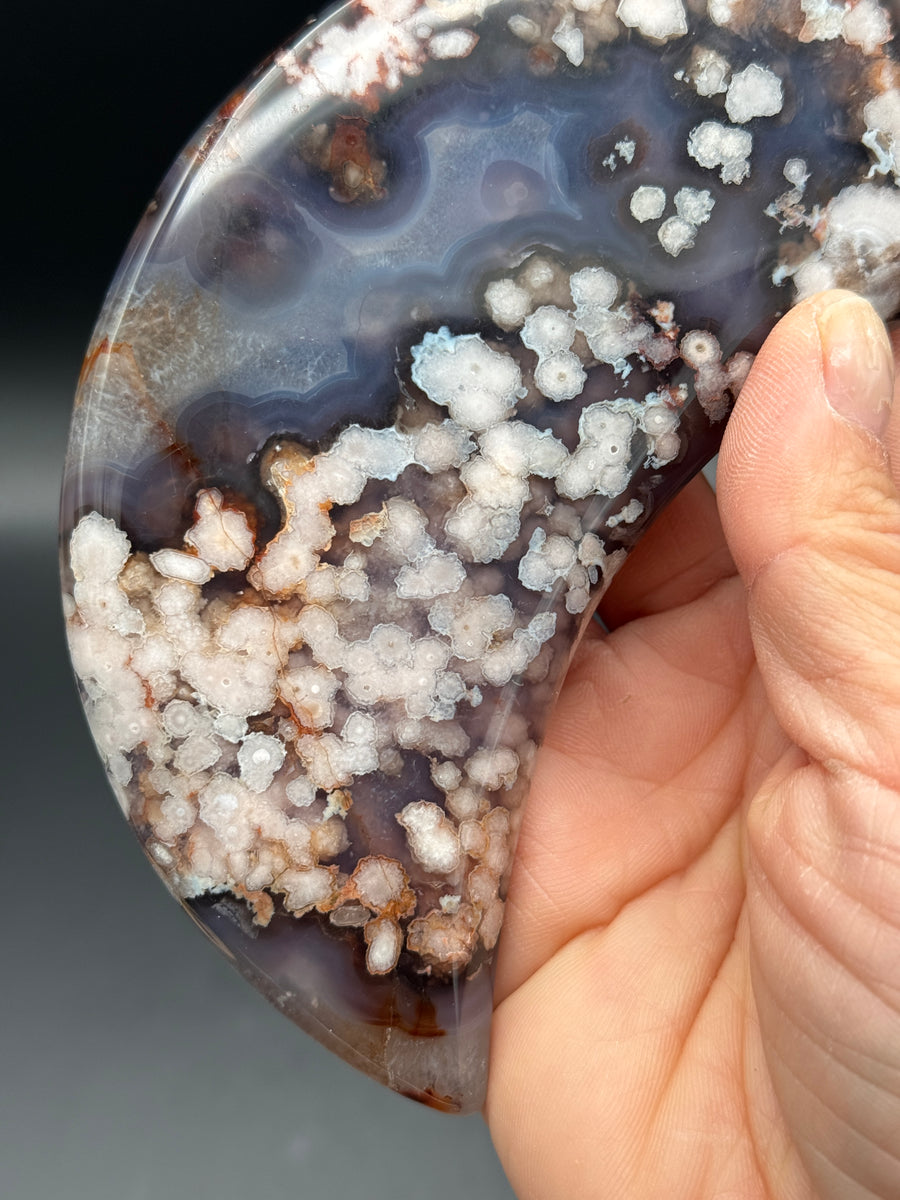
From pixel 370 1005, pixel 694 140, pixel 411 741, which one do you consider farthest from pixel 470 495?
pixel 370 1005

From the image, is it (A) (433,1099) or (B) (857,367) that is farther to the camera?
(A) (433,1099)

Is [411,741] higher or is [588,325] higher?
[588,325]

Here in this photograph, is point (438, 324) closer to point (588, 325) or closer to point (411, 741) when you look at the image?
point (588, 325)

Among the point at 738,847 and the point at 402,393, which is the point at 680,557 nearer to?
the point at 738,847

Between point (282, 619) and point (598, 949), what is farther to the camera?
point (598, 949)

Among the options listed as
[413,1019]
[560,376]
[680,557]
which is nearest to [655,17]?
[560,376]

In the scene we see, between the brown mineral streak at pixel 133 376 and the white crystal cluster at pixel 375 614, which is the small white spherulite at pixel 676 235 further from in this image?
the brown mineral streak at pixel 133 376
